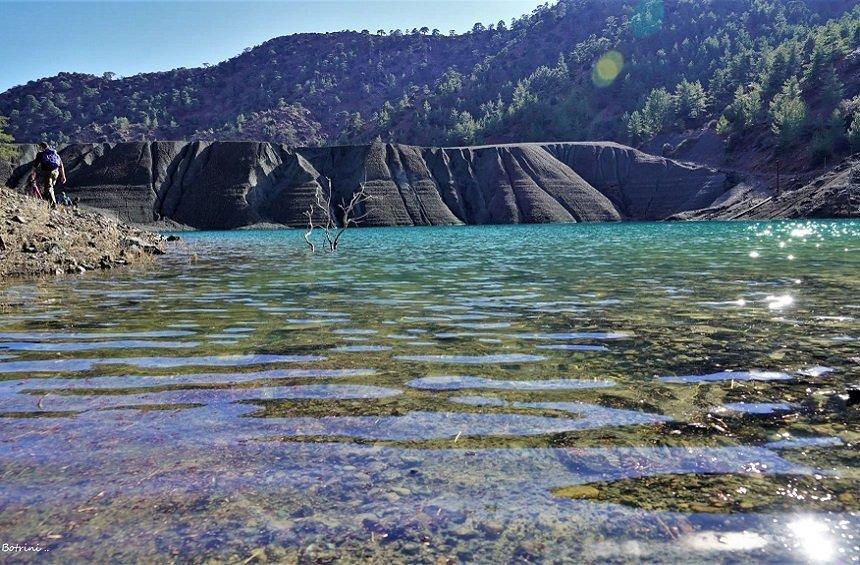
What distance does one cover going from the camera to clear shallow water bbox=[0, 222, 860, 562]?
334cm

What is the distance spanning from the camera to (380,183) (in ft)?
349

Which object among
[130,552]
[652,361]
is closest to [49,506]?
[130,552]

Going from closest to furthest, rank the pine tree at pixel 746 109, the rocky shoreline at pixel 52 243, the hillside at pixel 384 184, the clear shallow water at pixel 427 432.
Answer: the clear shallow water at pixel 427 432, the rocky shoreline at pixel 52 243, the hillside at pixel 384 184, the pine tree at pixel 746 109

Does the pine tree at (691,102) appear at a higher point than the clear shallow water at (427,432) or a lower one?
higher

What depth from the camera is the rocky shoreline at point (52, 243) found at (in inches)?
787

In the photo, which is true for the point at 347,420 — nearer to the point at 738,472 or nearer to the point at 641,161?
the point at 738,472

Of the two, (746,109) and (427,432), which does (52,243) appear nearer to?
(427,432)

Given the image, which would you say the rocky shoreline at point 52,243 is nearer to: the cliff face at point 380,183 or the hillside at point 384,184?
the cliff face at point 380,183

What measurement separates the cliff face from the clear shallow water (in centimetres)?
9119

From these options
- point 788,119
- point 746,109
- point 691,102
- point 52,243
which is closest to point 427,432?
point 52,243

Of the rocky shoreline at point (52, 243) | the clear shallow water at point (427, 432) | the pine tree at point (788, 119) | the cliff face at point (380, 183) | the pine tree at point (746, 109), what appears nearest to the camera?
the clear shallow water at point (427, 432)

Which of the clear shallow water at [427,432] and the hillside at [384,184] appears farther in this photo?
the hillside at [384,184]

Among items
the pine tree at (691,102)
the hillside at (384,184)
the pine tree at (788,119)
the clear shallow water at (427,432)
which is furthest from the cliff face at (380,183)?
the clear shallow water at (427,432)

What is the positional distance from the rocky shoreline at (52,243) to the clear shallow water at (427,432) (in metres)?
10.0
